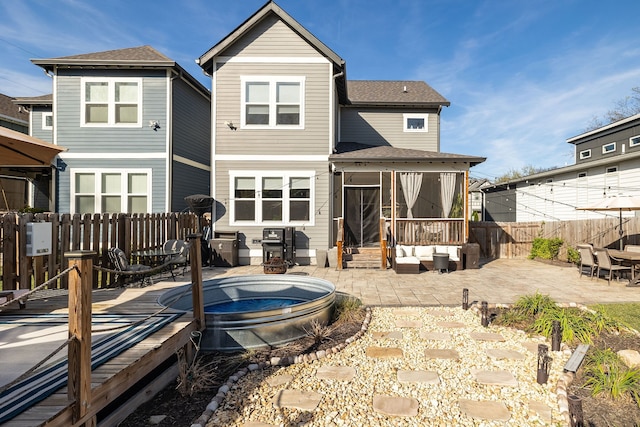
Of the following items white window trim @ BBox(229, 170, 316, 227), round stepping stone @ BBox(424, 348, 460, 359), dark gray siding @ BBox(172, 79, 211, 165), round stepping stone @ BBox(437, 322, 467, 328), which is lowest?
round stepping stone @ BBox(424, 348, 460, 359)

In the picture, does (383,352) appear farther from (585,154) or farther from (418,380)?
(585,154)

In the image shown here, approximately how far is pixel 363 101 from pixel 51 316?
1332 centimetres

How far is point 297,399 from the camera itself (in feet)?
10.6

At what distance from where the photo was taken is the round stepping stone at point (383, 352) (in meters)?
4.20

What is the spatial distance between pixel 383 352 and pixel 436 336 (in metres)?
1.05

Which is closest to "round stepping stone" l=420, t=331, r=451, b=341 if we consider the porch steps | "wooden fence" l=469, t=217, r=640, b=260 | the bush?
the porch steps

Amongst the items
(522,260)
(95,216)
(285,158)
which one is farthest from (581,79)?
(95,216)

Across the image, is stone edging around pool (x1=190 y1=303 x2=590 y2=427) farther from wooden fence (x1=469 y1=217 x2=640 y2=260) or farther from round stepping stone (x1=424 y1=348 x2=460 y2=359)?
wooden fence (x1=469 y1=217 x2=640 y2=260)

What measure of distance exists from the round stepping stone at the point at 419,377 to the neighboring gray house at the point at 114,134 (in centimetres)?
999

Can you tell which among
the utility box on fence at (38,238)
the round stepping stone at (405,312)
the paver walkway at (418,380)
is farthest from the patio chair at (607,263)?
the utility box on fence at (38,238)

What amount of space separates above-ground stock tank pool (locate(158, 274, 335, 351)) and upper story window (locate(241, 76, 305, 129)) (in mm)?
6312

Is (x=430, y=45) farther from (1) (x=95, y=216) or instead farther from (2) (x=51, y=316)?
(2) (x=51, y=316)

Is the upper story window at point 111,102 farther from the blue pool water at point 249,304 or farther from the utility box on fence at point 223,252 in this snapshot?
the blue pool water at point 249,304

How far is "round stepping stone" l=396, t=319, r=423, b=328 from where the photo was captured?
527 cm
